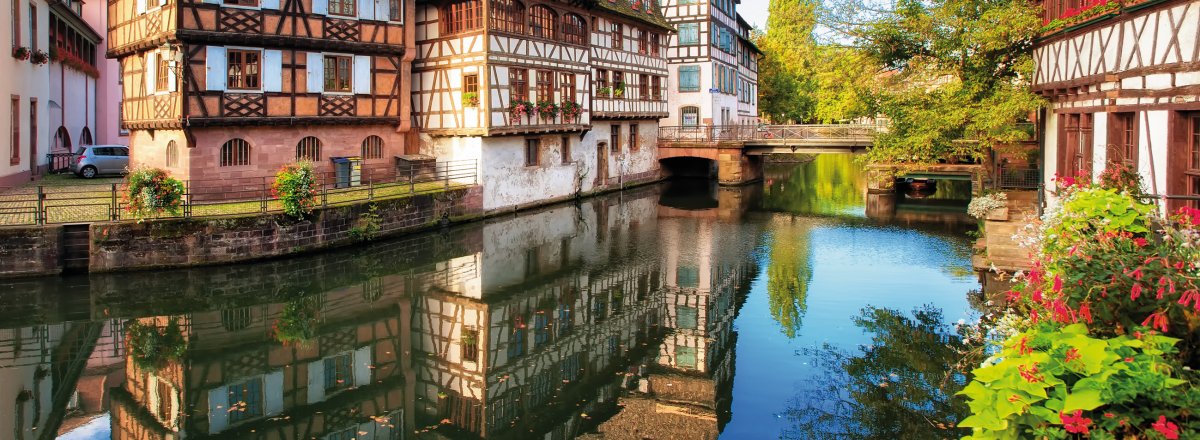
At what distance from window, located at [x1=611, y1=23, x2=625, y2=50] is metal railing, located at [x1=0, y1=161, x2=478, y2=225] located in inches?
475

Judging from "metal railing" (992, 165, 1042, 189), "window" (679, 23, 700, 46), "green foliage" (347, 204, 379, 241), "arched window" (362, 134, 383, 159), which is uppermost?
"window" (679, 23, 700, 46)

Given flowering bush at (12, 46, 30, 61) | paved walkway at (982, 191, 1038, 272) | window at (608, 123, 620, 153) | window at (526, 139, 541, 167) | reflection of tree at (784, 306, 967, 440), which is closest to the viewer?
reflection of tree at (784, 306, 967, 440)

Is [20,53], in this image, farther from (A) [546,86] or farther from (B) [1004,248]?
(B) [1004,248]

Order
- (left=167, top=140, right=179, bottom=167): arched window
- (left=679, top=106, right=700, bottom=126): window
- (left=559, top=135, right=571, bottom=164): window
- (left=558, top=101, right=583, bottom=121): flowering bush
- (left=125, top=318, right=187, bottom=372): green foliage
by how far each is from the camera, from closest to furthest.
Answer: (left=125, top=318, right=187, bottom=372): green foliage < (left=167, top=140, right=179, bottom=167): arched window < (left=558, top=101, right=583, bottom=121): flowering bush < (left=559, top=135, right=571, bottom=164): window < (left=679, top=106, right=700, bottom=126): window

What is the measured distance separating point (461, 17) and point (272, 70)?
6.81 metres

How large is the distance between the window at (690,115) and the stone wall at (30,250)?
35630 millimetres

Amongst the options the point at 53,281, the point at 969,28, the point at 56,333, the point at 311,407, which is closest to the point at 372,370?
the point at 311,407

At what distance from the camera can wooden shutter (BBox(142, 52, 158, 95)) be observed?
2461cm

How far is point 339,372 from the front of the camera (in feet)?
41.3

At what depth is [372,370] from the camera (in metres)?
12.7

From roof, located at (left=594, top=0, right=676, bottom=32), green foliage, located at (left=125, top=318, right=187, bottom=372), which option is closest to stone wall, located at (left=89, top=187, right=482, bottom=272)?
green foliage, located at (left=125, top=318, right=187, bottom=372)

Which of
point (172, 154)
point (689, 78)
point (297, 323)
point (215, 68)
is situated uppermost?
point (689, 78)

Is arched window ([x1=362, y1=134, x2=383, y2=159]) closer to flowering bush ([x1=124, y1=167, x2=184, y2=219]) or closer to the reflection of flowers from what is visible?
flowering bush ([x1=124, y1=167, x2=184, y2=219])

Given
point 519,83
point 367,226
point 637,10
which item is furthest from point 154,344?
point 637,10
